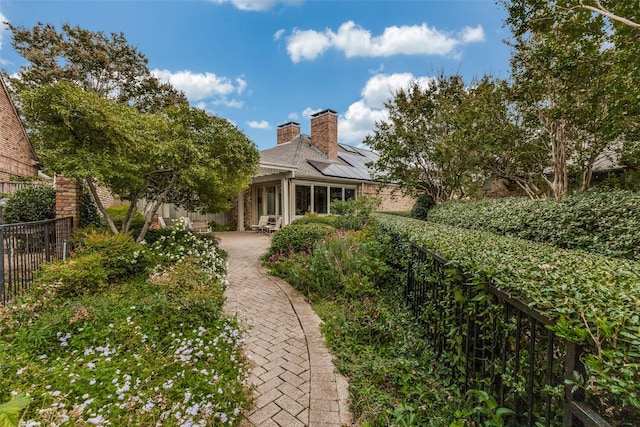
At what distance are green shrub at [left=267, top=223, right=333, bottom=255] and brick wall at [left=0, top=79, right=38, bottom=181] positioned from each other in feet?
44.2

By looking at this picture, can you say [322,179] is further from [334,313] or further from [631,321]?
[631,321]

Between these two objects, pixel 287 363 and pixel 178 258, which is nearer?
pixel 287 363

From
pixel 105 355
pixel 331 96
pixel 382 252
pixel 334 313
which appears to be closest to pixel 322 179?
pixel 331 96

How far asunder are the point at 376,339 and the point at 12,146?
1885cm

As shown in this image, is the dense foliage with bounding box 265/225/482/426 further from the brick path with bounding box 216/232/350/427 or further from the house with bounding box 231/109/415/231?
the house with bounding box 231/109/415/231

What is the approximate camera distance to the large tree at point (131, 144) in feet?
15.6

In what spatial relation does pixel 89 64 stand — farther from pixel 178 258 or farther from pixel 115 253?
pixel 178 258

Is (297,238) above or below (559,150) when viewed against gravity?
below

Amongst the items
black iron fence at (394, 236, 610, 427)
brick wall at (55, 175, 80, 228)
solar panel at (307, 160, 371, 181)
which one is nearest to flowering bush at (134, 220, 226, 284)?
brick wall at (55, 175, 80, 228)

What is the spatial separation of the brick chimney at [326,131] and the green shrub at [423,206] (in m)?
6.97

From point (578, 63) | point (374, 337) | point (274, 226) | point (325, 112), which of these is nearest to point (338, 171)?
point (325, 112)

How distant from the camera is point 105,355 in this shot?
102 inches

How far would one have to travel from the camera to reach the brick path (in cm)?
214

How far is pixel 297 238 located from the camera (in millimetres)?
6852
